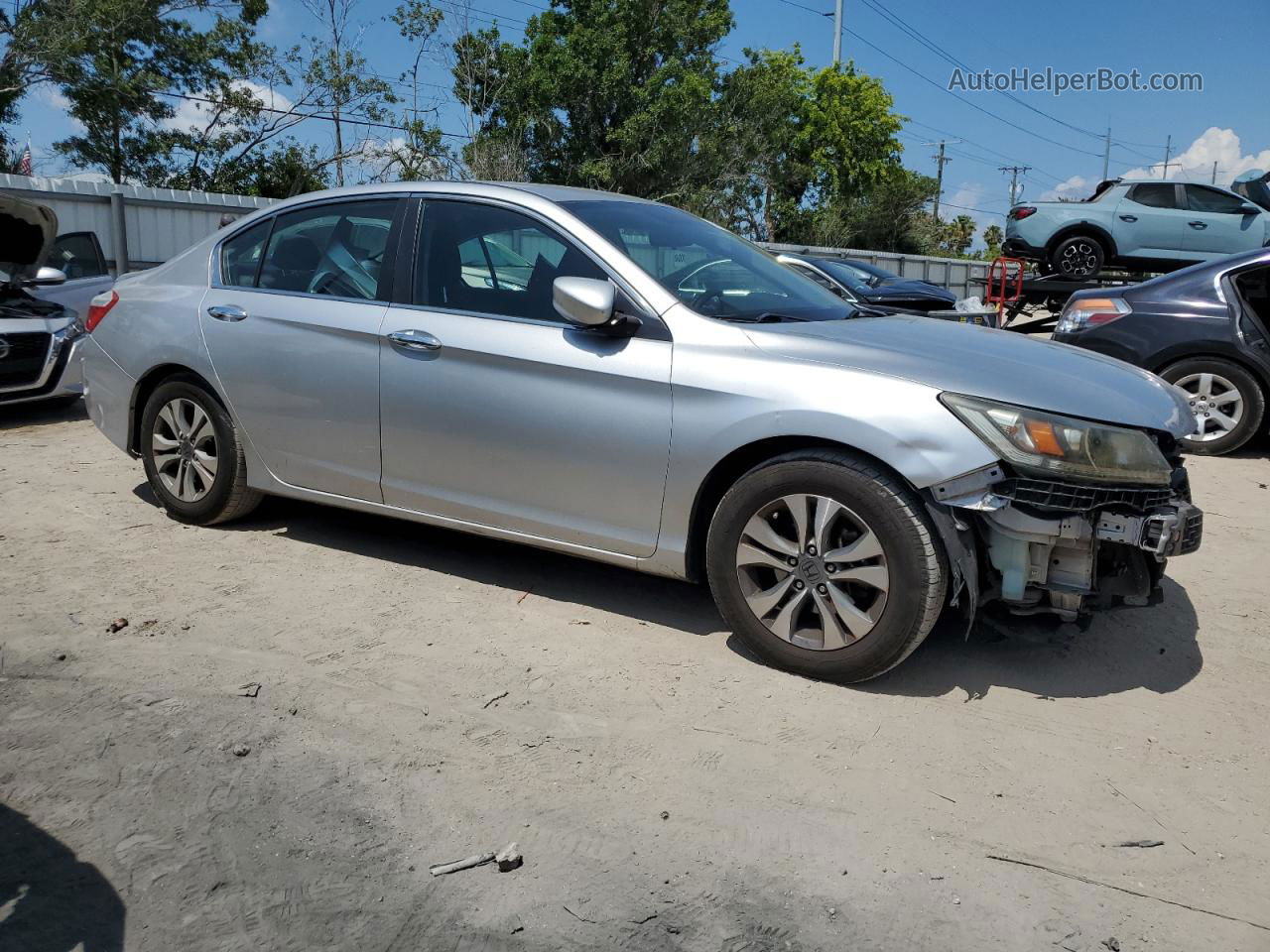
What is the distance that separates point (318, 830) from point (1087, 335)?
6920 millimetres

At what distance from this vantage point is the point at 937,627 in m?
4.29

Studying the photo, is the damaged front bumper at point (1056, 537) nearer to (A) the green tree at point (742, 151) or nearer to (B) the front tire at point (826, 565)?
(B) the front tire at point (826, 565)

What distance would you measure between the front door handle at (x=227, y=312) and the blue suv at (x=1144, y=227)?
1391 centimetres

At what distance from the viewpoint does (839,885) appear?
8.53 ft

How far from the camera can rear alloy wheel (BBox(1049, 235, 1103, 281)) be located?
1605cm

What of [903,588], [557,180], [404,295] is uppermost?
[557,180]

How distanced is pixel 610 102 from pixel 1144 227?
25044mm

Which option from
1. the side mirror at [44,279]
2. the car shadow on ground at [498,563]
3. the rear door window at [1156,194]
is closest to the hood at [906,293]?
the rear door window at [1156,194]

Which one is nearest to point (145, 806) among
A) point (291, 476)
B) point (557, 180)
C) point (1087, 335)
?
point (291, 476)

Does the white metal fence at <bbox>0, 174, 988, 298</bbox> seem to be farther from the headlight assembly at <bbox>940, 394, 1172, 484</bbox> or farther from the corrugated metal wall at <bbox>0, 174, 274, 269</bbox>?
the headlight assembly at <bbox>940, 394, 1172, 484</bbox>

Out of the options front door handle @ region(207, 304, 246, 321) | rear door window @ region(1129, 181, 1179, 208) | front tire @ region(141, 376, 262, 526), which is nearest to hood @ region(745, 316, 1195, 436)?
front door handle @ region(207, 304, 246, 321)

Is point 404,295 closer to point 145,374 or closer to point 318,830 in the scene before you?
point 145,374

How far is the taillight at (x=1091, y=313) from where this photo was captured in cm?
791

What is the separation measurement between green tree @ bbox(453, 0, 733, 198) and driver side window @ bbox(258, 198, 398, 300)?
3195 centimetres
